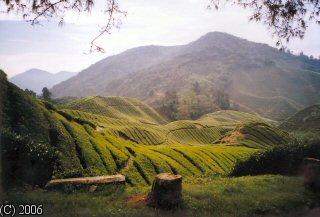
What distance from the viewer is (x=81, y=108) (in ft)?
502

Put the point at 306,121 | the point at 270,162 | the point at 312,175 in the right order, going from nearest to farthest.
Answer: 1. the point at 312,175
2. the point at 270,162
3. the point at 306,121

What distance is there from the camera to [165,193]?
17.5 metres

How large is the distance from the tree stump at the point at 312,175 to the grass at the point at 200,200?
0.58 metres

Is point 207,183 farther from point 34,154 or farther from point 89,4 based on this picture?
point 89,4

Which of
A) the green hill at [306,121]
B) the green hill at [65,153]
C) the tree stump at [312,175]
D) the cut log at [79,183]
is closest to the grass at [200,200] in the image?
the tree stump at [312,175]

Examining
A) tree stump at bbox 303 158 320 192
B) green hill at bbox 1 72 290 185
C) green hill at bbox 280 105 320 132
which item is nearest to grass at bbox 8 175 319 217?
tree stump at bbox 303 158 320 192

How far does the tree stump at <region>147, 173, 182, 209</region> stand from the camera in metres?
17.4

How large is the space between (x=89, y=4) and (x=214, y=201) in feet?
37.6

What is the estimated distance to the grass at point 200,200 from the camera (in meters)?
16.6

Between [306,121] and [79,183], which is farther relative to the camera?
[306,121]

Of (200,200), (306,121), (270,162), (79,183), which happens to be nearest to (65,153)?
(79,183)

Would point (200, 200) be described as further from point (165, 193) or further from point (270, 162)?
point (270, 162)

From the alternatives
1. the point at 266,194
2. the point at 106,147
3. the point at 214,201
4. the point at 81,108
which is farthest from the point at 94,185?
the point at 81,108

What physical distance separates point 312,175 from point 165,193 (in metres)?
11.8
